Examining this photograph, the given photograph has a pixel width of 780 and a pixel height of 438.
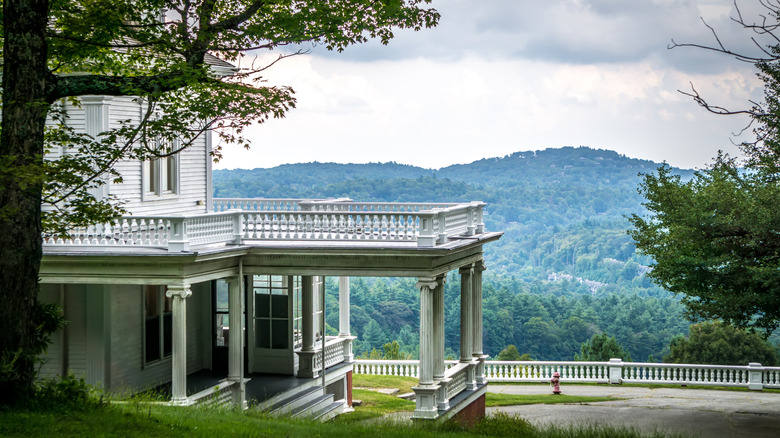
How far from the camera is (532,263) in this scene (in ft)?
567

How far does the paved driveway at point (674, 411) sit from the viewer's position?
965 inches

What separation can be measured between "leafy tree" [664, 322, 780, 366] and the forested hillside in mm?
50514

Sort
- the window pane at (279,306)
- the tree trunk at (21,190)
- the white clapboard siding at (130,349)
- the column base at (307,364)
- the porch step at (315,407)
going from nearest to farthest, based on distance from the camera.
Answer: the tree trunk at (21,190) → the white clapboard siding at (130,349) → the porch step at (315,407) → the window pane at (279,306) → the column base at (307,364)

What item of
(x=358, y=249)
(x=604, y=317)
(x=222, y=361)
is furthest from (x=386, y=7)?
(x=604, y=317)

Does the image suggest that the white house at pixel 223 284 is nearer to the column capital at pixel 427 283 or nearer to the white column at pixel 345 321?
the column capital at pixel 427 283

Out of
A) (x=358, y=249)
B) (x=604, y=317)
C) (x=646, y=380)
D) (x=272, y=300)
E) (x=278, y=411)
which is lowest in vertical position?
(x=604, y=317)

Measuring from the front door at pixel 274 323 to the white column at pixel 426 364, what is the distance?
4.89 meters

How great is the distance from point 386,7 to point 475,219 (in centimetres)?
817

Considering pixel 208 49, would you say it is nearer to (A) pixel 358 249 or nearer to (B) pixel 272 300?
(A) pixel 358 249

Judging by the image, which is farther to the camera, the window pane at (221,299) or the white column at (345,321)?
the white column at (345,321)

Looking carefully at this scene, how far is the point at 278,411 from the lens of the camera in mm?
20062

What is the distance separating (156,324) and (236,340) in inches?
97.3

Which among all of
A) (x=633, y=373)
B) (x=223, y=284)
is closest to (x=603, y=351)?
(x=633, y=373)

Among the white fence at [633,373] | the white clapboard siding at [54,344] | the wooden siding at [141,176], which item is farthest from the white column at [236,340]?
the white fence at [633,373]
